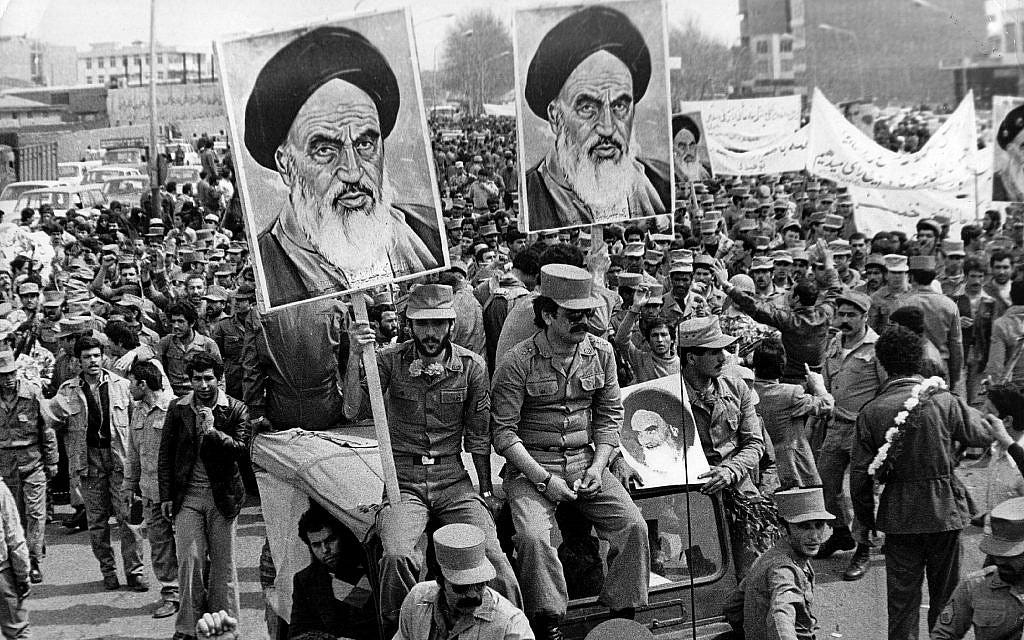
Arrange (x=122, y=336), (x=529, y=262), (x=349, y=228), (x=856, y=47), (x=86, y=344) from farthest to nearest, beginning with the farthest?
(x=856, y=47), (x=122, y=336), (x=86, y=344), (x=529, y=262), (x=349, y=228)

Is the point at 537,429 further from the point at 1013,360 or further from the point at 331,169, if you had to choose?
the point at 1013,360

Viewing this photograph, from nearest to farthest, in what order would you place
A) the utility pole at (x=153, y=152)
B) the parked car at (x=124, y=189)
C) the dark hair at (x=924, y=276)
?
the dark hair at (x=924, y=276) → the utility pole at (x=153, y=152) → the parked car at (x=124, y=189)

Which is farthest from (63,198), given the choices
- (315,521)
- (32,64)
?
(32,64)

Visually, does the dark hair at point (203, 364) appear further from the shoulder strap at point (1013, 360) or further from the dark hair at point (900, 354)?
the shoulder strap at point (1013, 360)

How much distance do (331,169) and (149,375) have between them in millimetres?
2989

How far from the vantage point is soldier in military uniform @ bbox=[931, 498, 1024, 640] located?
5211 mm

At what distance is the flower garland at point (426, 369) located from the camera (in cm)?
607

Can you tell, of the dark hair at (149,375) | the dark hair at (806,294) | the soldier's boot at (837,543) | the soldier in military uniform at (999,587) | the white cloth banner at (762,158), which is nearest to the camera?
the soldier in military uniform at (999,587)

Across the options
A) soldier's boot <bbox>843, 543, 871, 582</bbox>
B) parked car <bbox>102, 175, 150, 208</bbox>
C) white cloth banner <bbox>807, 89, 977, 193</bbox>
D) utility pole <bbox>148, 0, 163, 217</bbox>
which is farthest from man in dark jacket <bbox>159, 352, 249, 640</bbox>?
parked car <bbox>102, 175, 150, 208</bbox>

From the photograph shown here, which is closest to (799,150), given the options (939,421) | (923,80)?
(939,421)

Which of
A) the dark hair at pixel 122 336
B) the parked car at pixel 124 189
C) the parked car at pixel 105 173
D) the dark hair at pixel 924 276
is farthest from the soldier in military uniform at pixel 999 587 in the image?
the parked car at pixel 105 173

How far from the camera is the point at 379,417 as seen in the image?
5.59m

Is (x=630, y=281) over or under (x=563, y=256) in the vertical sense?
under

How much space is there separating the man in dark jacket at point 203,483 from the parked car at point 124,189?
22802 mm
